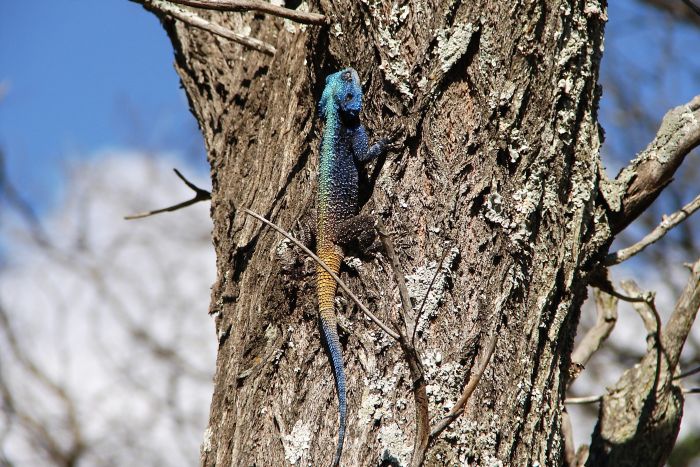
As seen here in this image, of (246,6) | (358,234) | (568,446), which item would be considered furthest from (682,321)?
(246,6)

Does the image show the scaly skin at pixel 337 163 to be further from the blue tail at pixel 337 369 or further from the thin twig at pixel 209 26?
the thin twig at pixel 209 26

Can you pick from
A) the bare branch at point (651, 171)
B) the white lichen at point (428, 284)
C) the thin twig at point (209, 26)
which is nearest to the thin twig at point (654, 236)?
the bare branch at point (651, 171)

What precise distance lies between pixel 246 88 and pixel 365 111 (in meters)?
0.71

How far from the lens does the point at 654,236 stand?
8.54ft

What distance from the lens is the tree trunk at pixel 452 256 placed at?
1.90 m

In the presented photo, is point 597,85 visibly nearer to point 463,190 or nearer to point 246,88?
point 463,190

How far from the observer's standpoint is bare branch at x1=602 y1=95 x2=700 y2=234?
2.34 m

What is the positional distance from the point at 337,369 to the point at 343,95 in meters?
1.12

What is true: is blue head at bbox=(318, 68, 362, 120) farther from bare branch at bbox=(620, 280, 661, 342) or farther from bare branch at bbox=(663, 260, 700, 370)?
bare branch at bbox=(663, 260, 700, 370)

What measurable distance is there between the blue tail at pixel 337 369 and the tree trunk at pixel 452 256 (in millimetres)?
23

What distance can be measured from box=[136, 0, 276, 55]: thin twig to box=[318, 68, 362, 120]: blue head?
32 centimetres

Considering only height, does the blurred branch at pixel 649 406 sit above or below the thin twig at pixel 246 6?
below

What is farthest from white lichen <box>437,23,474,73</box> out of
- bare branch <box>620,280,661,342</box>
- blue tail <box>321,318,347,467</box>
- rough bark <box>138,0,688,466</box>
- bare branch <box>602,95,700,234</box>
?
bare branch <box>620,280,661,342</box>

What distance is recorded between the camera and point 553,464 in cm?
204
